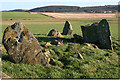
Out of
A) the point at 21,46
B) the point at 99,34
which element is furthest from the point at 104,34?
the point at 21,46

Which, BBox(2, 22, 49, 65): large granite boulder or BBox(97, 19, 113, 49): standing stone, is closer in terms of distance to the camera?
BBox(2, 22, 49, 65): large granite boulder

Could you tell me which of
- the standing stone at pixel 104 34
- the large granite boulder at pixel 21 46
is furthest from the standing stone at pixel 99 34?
the large granite boulder at pixel 21 46

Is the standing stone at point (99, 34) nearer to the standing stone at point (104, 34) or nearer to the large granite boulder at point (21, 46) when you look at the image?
the standing stone at point (104, 34)

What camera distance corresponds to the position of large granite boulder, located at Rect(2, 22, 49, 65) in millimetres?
13891

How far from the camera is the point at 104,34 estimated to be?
74.8 feet

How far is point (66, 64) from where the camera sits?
15.8 meters

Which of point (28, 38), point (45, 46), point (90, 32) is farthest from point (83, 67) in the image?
point (90, 32)

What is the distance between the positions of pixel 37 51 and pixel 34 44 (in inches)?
32.6

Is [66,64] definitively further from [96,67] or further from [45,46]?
[45,46]

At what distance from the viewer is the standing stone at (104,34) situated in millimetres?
22500

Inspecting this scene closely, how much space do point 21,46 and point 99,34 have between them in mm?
14515

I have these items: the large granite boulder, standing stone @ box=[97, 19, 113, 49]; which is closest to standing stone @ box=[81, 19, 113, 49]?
standing stone @ box=[97, 19, 113, 49]

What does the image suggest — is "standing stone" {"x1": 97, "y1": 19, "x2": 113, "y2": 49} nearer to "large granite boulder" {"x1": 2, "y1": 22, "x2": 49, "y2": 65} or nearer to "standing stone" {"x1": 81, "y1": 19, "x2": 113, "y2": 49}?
"standing stone" {"x1": 81, "y1": 19, "x2": 113, "y2": 49}

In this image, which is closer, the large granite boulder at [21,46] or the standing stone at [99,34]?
the large granite boulder at [21,46]
